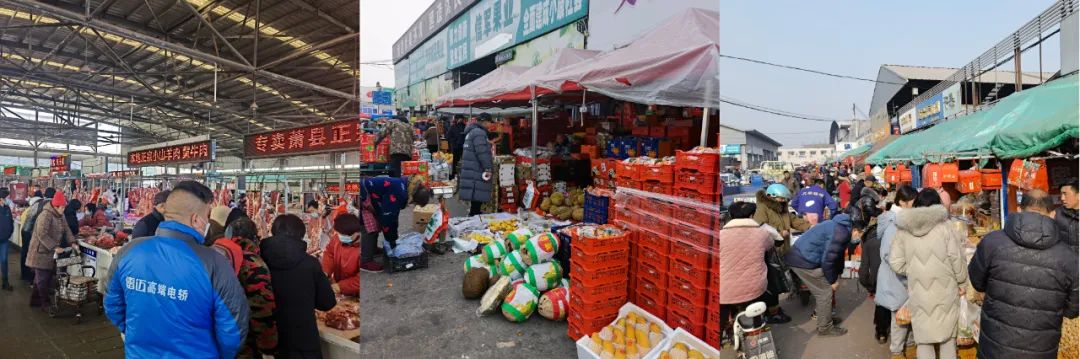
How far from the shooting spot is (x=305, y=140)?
1325mm

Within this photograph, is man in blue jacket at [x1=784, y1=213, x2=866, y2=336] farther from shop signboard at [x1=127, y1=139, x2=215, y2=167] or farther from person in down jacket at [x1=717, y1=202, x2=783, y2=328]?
shop signboard at [x1=127, y1=139, x2=215, y2=167]

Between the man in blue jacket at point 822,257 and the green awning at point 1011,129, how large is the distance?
0.47 metres

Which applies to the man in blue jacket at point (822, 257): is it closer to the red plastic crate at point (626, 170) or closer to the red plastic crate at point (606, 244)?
the red plastic crate at point (606, 244)

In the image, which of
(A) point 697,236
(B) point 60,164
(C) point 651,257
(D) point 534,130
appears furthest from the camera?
(D) point 534,130

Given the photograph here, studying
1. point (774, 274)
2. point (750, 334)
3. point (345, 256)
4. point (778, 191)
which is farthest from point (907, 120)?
point (345, 256)

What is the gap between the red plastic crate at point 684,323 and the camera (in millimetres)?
1323

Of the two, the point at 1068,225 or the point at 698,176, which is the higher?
the point at 698,176

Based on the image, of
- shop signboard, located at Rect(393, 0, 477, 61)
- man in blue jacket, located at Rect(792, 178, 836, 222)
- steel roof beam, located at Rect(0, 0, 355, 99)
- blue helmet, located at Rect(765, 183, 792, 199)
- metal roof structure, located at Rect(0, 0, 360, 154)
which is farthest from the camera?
man in blue jacket, located at Rect(792, 178, 836, 222)

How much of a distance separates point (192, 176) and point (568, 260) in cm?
138

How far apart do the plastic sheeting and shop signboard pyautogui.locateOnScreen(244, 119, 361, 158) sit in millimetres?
676

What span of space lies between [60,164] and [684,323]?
1.91 m

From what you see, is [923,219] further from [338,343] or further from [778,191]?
[338,343]

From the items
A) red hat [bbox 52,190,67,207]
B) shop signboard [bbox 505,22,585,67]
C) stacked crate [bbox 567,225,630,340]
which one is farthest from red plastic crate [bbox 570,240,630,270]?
red hat [bbox 52,190,67,207]

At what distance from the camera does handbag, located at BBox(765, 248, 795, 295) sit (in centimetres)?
174
